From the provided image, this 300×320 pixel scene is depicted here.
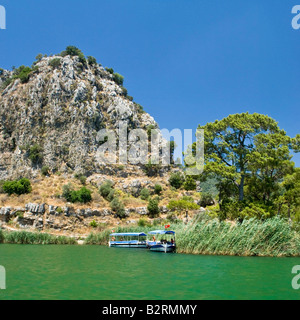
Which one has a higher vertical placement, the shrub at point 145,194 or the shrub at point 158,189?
the shrub at point 158,189

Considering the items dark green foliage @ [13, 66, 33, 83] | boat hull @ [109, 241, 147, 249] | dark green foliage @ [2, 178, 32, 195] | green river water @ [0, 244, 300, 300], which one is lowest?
boat hull @ [109, 241, 147, 249]

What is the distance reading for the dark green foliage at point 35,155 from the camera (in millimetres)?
73175

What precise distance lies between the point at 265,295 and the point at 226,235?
14090mm

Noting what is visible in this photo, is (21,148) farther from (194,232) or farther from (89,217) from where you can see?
(194,232)

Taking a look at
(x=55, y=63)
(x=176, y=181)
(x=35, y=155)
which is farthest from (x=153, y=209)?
(x=55, y=63)

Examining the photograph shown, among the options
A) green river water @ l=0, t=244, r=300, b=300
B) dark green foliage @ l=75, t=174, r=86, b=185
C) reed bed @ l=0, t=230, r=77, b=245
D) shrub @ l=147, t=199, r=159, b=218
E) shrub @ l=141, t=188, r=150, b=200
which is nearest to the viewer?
green river water @ l=0, t=244, r=300, b=300

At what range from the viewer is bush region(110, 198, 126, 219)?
5906 centimetres

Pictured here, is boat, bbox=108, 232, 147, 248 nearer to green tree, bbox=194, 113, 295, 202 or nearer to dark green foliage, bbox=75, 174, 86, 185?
green tree, bbox=194, 113, 295, 202

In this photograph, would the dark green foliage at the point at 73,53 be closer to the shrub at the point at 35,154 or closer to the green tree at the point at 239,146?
the shrub at the point at 35,154

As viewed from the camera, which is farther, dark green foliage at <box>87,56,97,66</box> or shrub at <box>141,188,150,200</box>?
dark green foliage at <box>87,56,97,66</box>

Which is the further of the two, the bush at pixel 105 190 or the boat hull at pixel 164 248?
the bush at pixel 105 190

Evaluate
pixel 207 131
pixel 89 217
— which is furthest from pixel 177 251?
pixel 89 217

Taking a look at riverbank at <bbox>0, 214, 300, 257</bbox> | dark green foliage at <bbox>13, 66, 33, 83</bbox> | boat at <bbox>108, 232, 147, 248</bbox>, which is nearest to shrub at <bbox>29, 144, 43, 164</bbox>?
dark green foliage at <bbox>13, 66, 33, 83</bbox>

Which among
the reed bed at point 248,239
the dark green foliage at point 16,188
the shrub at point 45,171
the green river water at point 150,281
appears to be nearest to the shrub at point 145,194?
the shrub at point 45,171
